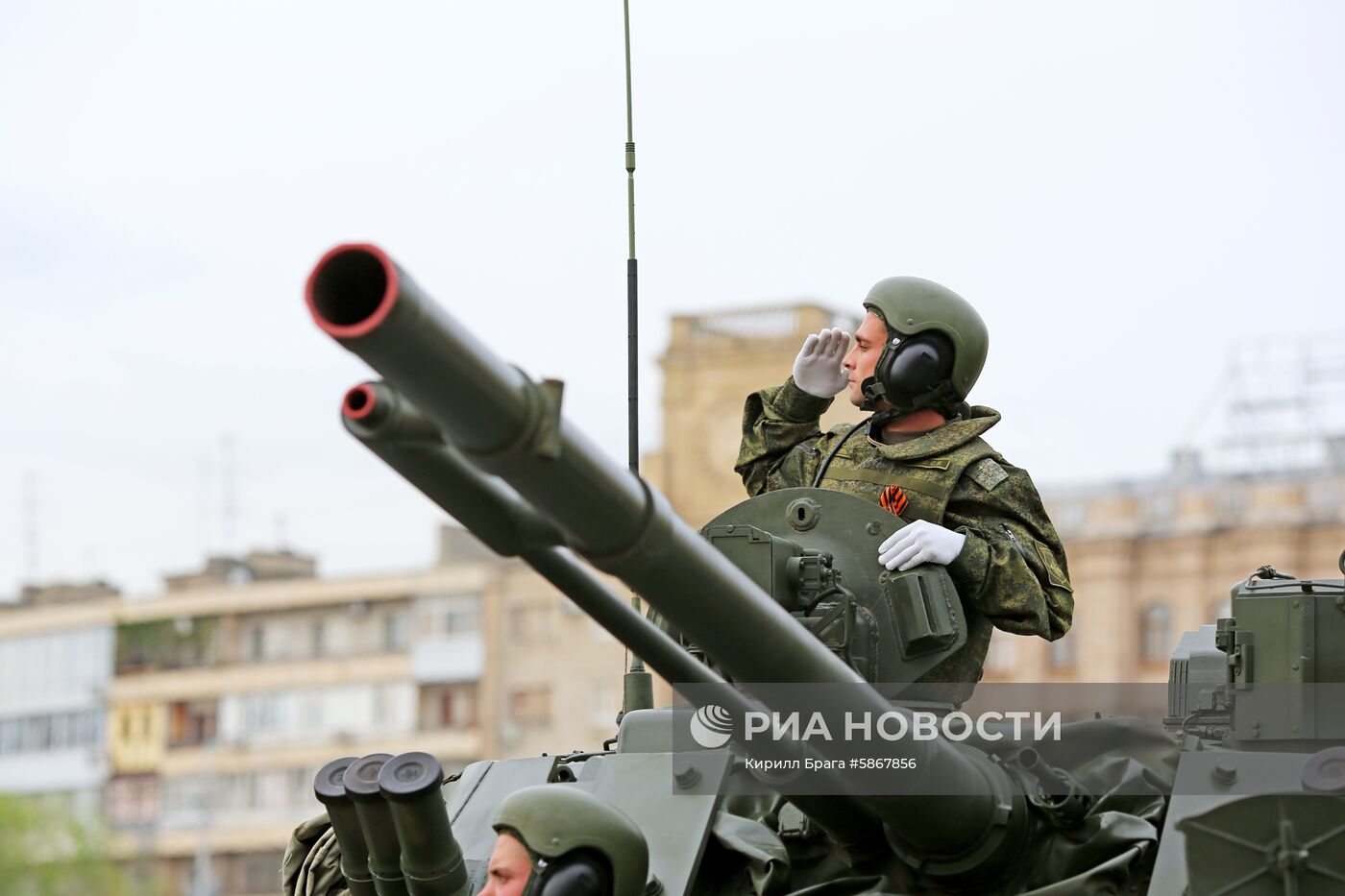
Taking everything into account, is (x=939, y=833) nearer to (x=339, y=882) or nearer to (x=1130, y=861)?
(x=1130, y=861)

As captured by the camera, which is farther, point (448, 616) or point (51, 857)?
point (448, 616)

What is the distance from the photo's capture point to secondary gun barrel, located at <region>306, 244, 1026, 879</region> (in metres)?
7.21

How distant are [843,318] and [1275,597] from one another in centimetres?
4660

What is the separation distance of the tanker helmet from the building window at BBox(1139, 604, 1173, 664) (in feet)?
201


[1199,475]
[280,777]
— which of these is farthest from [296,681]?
[1199,475]

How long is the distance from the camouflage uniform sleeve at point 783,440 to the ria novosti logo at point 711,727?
1742 mm

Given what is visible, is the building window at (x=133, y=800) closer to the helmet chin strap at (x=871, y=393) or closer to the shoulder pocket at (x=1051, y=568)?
the helmet chin strap at (x=871, y=393)

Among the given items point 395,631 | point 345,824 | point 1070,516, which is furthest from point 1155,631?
point 345,824

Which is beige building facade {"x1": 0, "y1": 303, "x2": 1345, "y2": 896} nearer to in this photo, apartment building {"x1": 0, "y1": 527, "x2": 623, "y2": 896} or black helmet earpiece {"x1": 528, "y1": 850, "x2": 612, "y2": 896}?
apartment building {"x1": 0, "y1": 527, "x2": 623, "y2": 896}

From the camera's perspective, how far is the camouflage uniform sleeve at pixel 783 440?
1241 centimetres

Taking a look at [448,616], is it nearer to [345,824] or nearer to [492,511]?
[345,824]

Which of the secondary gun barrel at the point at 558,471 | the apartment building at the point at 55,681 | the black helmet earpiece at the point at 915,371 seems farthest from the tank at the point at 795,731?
the apartment building at the point at 55,681

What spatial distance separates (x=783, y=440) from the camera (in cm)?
1252

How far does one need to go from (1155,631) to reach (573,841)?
62655 mm
